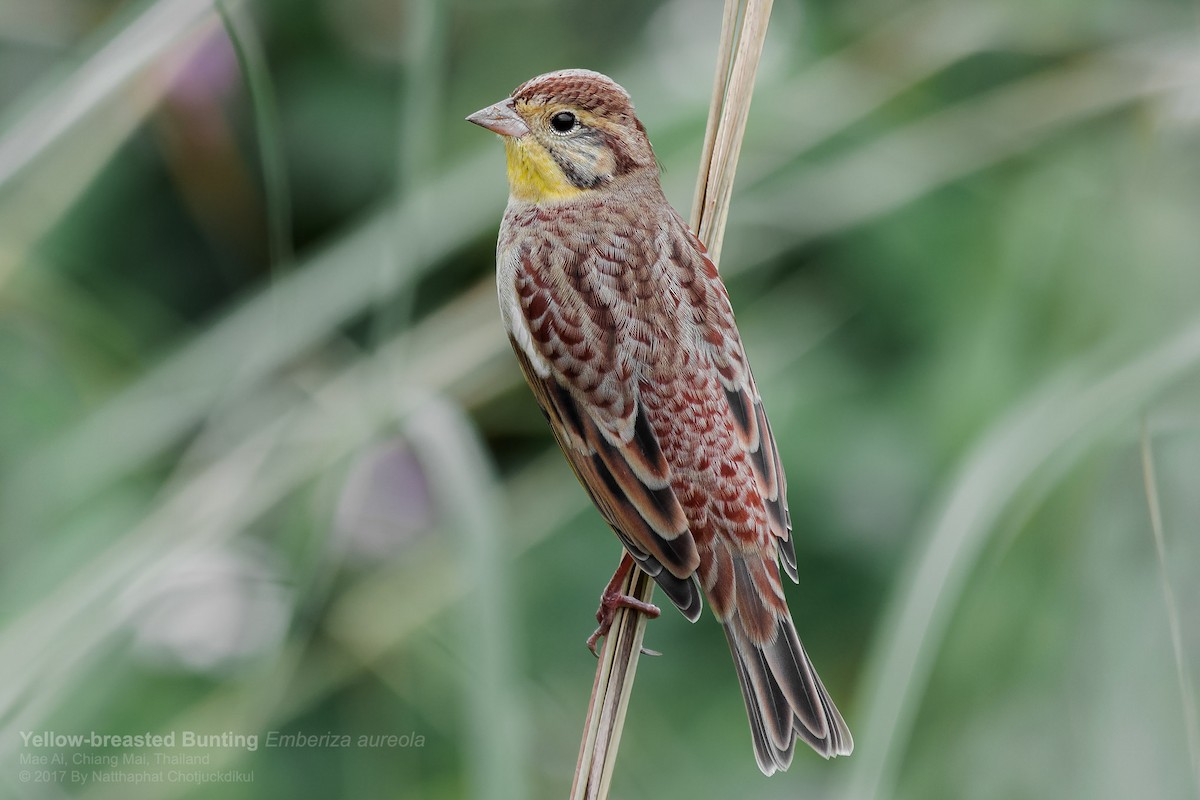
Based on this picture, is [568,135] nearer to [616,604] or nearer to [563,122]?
[563,122]

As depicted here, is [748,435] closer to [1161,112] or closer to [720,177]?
[720,177]

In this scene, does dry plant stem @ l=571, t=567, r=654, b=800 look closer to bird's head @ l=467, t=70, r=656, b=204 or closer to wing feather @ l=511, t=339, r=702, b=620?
wing feather @ l=511, t=339, r=702, b=620

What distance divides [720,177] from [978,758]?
1.75m

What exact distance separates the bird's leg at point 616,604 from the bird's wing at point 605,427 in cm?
6

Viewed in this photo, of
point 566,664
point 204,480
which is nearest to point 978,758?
point 566,664

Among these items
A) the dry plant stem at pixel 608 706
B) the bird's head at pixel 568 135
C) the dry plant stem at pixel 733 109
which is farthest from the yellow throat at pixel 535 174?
the dry plant stem at pixel 608 706

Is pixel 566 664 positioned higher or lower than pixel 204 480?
lower

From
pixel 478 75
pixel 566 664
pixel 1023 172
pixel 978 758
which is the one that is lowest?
pixel 978 758

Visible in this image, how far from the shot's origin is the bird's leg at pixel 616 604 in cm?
222

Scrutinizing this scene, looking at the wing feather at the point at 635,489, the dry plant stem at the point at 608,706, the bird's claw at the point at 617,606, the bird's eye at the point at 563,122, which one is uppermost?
the bird's eye at the point at 563,122

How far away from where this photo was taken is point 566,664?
138 inches

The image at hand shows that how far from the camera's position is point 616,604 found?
226 centimetres

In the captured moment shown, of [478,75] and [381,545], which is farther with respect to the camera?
[478,75]

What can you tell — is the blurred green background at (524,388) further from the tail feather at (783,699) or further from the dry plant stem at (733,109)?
the dry plant stem at (733,109)
